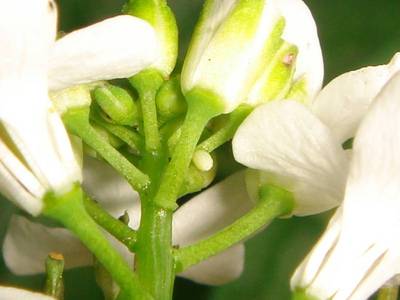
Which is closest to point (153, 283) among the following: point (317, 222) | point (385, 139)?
point (385, 139)

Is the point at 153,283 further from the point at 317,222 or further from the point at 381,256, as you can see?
the point at 317,222

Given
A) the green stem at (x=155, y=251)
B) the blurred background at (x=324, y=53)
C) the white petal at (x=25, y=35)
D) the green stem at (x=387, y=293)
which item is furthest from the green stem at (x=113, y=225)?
the blurred background at (x=324, y=53)

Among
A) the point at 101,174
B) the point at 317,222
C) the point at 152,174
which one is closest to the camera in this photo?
the point at 152,174

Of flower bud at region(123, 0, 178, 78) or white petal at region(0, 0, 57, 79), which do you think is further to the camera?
flower bud at region(123, 0, 178, 78)

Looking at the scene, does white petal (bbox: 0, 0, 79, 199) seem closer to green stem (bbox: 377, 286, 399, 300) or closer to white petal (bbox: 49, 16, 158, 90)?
white petal (bbox: 49, 16, 158, 90)

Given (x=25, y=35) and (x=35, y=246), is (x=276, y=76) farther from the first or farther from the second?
(x=35, y=246)

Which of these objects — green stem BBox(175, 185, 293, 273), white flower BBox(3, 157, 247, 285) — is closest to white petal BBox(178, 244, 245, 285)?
white flower BBox(3, 157, 247, 285)

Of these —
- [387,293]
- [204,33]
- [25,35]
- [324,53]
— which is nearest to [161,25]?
[204,33]
